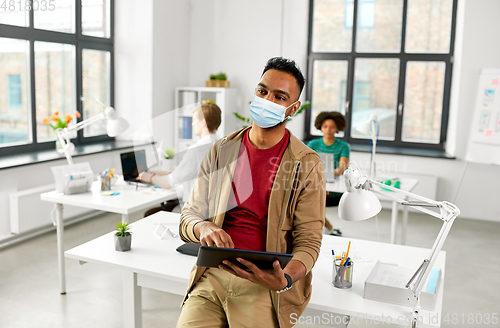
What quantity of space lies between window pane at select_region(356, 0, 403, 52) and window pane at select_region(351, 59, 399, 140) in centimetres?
18

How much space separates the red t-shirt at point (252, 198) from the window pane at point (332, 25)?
4.57 metres

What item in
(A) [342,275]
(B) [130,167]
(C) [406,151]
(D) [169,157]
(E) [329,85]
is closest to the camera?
(A) [342,275]

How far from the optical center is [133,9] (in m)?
5.19

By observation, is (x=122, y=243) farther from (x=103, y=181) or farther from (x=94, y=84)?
(x=94, y=84)

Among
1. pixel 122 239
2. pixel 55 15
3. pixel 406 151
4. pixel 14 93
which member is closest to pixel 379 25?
pixel 406 151

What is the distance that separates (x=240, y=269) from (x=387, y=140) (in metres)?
4.82

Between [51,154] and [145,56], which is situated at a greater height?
[145,56]

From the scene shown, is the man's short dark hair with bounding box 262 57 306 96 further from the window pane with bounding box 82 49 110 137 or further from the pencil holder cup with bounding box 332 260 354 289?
the window pane with bounding box 82 49 110 137

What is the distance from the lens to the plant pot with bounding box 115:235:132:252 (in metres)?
2.04

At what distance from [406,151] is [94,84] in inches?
146

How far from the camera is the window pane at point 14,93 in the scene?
4.17 metres

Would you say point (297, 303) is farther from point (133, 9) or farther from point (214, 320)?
point (133, 9)

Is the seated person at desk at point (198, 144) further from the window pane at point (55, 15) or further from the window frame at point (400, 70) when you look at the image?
the window frame at point (400, 70)

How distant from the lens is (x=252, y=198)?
1.61 meters
